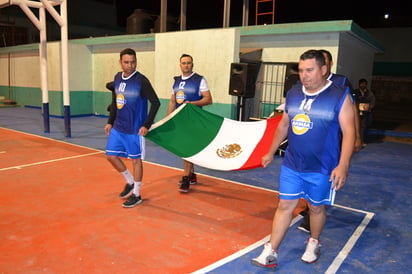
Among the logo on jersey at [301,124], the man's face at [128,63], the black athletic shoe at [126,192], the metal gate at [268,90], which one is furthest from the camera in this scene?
the metal gate at [268,90]

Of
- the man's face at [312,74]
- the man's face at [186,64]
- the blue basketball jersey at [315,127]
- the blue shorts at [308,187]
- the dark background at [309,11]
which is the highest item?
the dark background at [309,11]

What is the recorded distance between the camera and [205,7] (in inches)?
896

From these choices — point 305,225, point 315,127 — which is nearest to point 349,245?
point 305,225

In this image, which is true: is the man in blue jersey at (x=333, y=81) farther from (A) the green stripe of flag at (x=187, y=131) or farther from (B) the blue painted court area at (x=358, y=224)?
(A) the green stripe of flag at (x=187, y=131)

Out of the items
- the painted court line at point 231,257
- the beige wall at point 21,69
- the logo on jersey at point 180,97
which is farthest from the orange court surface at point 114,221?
the beige wall at point 21,69

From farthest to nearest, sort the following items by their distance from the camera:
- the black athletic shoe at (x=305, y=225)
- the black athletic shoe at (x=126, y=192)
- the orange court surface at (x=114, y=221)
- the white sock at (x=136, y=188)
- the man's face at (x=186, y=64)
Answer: the man's face at (x=186, y=64) < the black athletic shoe at (x=126, y=192) < the white sock at (x=136, y=188) < the black athletic shoe at (x=305, y=225) < the orange court surface at (x=114, y=221)

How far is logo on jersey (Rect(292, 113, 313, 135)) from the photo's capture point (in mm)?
2854

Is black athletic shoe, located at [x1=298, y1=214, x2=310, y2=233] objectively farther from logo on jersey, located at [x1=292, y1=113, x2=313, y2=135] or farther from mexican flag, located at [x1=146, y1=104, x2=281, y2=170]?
logo on jersey, located at [x1=292, y1=113, x2=313, y2=135]

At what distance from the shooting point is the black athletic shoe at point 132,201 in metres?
4.48

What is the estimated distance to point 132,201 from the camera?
14.8 feet

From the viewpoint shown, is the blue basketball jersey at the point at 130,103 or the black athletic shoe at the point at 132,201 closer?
the blue basketball jersey at the point at 130,103

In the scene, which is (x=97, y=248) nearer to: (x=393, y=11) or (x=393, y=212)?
(x=393, y=212)

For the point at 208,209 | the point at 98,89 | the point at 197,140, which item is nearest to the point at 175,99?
the point at 197,140

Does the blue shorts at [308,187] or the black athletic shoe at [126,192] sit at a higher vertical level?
the blue shorts at [308,187]
